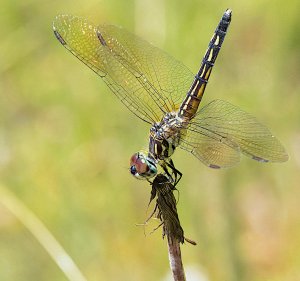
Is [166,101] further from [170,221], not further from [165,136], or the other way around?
[170,221]

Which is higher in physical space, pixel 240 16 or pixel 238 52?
pixel 240 16

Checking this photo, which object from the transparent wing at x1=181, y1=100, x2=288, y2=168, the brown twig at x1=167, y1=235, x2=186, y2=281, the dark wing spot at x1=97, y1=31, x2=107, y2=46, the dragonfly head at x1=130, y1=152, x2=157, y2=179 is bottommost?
the brown twig at x1=167, y1=235, x2=186, y2=281

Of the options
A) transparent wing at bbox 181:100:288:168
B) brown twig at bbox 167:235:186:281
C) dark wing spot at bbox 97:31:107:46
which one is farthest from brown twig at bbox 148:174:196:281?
dark wing spot at bbox 97:31:107:46

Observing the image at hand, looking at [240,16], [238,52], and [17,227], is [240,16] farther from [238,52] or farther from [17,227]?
[17,227]

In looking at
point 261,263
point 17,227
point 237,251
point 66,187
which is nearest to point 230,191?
point 237,251

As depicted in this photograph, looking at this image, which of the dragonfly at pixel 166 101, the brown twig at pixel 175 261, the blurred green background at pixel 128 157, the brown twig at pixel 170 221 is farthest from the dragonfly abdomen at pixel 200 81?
the brown twig at pixel 175 261

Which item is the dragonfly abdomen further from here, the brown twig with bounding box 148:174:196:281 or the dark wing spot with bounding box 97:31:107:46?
the brown twig with bounding box 148:174:196:281

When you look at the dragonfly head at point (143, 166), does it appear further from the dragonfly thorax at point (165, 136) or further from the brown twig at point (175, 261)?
the brown twig at point (175, 261)
